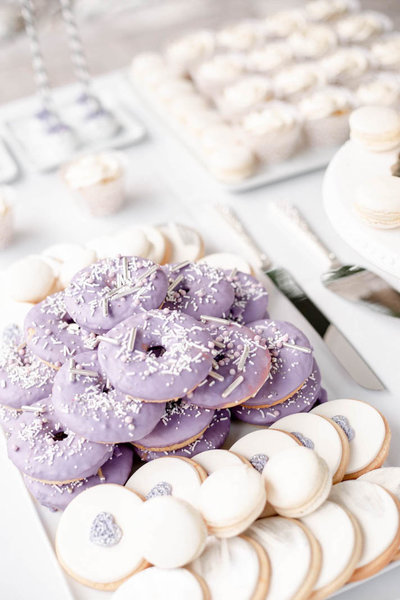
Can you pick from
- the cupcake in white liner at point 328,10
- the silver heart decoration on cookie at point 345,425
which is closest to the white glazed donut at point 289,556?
the silver heart decoration on cookie at point 345,425

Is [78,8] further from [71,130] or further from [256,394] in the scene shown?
[256,394]

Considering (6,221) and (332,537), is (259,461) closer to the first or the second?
(332,537)

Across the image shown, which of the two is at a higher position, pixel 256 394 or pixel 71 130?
pixel 71 130

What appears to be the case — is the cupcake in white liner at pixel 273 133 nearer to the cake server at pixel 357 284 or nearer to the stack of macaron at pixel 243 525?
the cake server at pixel 357 284

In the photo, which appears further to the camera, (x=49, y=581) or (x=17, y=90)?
(x=17, y=90)

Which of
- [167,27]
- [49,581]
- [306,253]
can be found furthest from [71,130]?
[167,27]

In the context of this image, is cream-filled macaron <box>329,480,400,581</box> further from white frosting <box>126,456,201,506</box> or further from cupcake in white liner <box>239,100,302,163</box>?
cupcake in white liner <box>239,100,302,163</box>

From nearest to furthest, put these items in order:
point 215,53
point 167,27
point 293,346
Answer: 1. point 293,346
2. point 215,53
3. point 167,27
